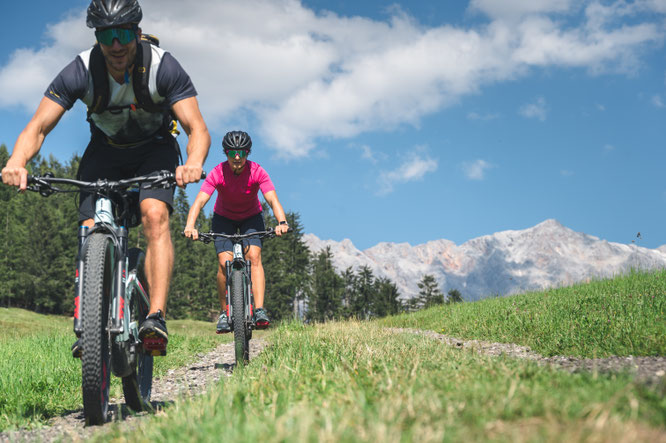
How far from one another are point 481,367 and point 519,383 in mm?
570

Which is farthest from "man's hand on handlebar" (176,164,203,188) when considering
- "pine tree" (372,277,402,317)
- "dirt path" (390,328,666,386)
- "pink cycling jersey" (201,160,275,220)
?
"pine tree" (372,277,402,317)

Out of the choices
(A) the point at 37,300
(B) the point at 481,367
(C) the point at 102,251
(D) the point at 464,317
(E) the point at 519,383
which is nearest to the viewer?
(E) the point at 519,383

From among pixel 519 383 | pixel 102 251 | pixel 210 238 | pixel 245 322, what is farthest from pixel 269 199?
pixel 519 383

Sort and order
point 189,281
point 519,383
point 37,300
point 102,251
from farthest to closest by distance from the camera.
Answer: point 189,281 < point 37,300 < point 102,251 < point 519,383

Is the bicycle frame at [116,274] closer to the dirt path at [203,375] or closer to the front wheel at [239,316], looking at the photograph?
the dirt path at [203,375]

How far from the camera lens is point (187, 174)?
3.51 metres

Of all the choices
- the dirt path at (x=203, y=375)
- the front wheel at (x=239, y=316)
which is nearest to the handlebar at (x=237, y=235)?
the front wheel at (x=239, y=316)

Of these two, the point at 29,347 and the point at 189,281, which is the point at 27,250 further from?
the point at 29,347

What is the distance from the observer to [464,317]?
9766mm

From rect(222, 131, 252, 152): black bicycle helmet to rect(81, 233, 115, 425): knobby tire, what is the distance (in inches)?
142

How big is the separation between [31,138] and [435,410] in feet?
11.1

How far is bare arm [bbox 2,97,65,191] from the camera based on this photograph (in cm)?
336

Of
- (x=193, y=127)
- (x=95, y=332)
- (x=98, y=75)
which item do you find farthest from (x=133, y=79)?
(x=95, y=332)

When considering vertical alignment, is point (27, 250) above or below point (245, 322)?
above
